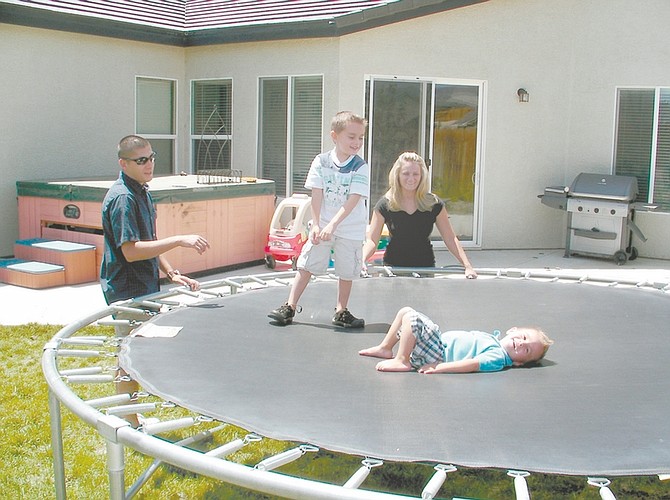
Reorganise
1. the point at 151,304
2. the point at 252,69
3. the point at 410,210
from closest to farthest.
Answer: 1. the point at 151,304
2. the point at 410,210
3. the point at 252,69

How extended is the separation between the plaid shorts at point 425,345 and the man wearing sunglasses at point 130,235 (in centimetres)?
97

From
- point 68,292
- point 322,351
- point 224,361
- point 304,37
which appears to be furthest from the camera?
point 304,37

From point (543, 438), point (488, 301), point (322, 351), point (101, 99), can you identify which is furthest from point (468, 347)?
point (101, 99)

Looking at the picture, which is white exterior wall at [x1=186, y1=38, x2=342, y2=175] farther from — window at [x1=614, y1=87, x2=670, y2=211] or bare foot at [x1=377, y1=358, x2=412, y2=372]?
bare foot at [x1=377, y1=358, x2=412, y2=372]

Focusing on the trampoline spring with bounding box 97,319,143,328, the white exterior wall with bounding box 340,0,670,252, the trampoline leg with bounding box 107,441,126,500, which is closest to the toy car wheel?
the white exterior wall with bounding box 340,0,670,252

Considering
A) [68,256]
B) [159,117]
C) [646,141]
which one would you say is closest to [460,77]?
[646,141]

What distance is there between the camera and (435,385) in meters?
2.91

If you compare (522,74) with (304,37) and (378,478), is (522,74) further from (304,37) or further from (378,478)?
(378,478)

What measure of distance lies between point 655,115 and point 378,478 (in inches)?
301

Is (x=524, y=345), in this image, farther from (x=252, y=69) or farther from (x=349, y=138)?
(x=252, y=69)

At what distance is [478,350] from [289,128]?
6.50 m

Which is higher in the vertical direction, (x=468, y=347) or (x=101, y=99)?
(x=101, y=99)

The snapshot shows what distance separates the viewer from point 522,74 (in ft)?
32.4

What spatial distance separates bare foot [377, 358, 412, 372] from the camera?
3.10 meters
